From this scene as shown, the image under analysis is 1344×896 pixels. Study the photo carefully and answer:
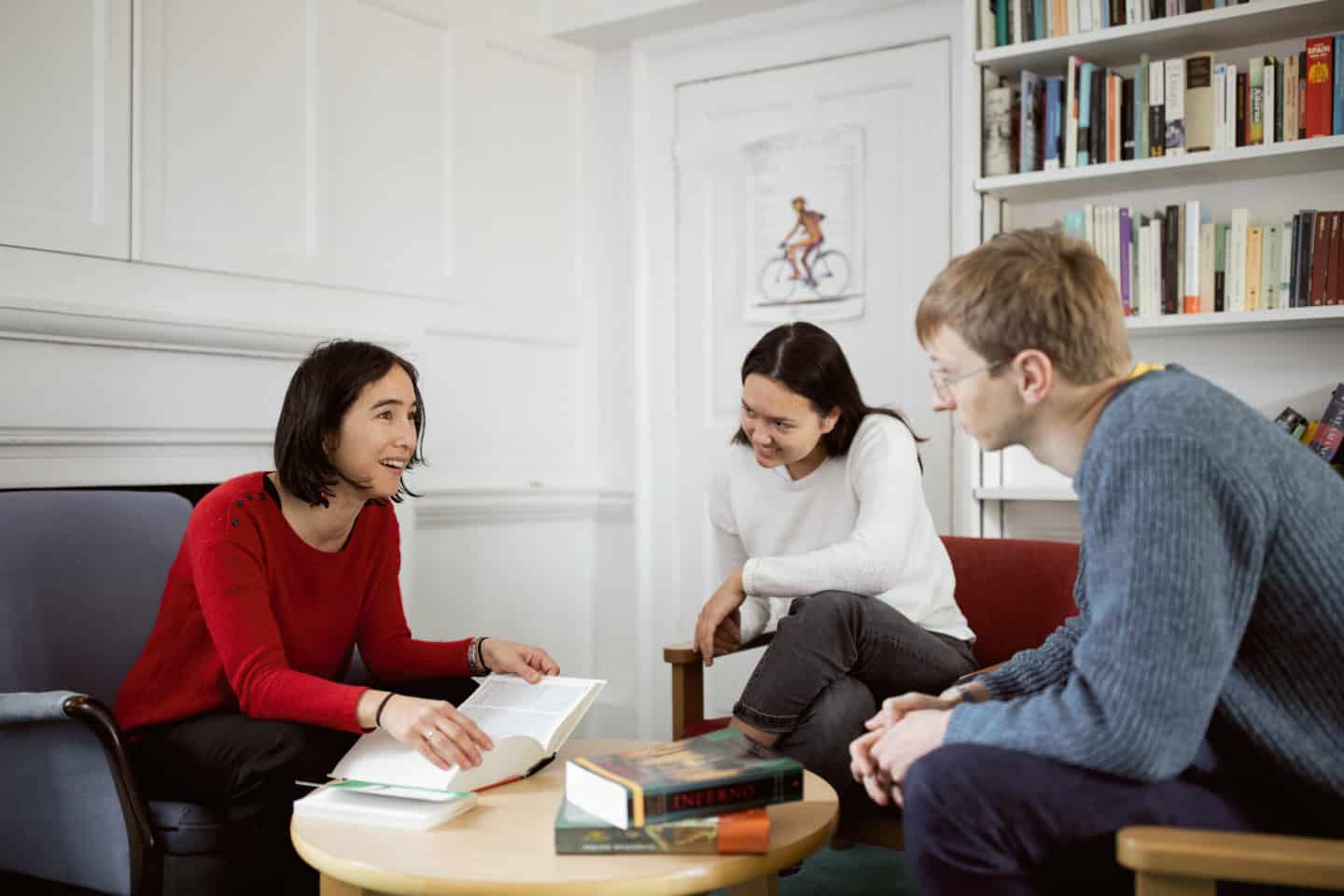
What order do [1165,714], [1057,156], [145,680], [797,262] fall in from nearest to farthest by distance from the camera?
[1165,714]
[145,680]
[1057,156]
[797,262]

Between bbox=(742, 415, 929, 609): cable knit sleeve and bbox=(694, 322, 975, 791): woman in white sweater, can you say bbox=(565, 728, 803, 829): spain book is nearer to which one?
bbox=(694, 322, 975, 791): woman in white sweater

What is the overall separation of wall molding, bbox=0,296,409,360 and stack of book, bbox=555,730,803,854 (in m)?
1.46

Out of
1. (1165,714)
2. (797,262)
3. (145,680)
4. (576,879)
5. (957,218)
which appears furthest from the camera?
(797,262)

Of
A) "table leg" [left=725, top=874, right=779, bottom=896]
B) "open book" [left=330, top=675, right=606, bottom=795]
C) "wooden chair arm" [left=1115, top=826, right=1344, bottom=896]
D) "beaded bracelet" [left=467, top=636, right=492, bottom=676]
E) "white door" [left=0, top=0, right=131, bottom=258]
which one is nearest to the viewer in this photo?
"wooden chair arm" [left=1115, top=826, right=1344, bottom=896]

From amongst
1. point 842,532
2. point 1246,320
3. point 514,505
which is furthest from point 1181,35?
point 514,505

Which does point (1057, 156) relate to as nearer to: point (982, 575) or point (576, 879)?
point (982, 575)

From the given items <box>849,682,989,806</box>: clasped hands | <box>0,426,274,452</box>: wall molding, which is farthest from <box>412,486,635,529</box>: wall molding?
<box>849,682,989,806</box>: clasped hands

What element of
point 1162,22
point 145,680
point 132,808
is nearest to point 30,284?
point 145,680

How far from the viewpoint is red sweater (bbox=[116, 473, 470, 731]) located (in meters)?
1.63

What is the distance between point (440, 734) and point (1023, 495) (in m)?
1.68

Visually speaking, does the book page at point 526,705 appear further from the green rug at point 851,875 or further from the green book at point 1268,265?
the green book at point 1268,265

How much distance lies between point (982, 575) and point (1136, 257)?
948 millimetres

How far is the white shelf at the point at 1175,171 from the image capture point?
244cm

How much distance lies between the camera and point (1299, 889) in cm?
110
